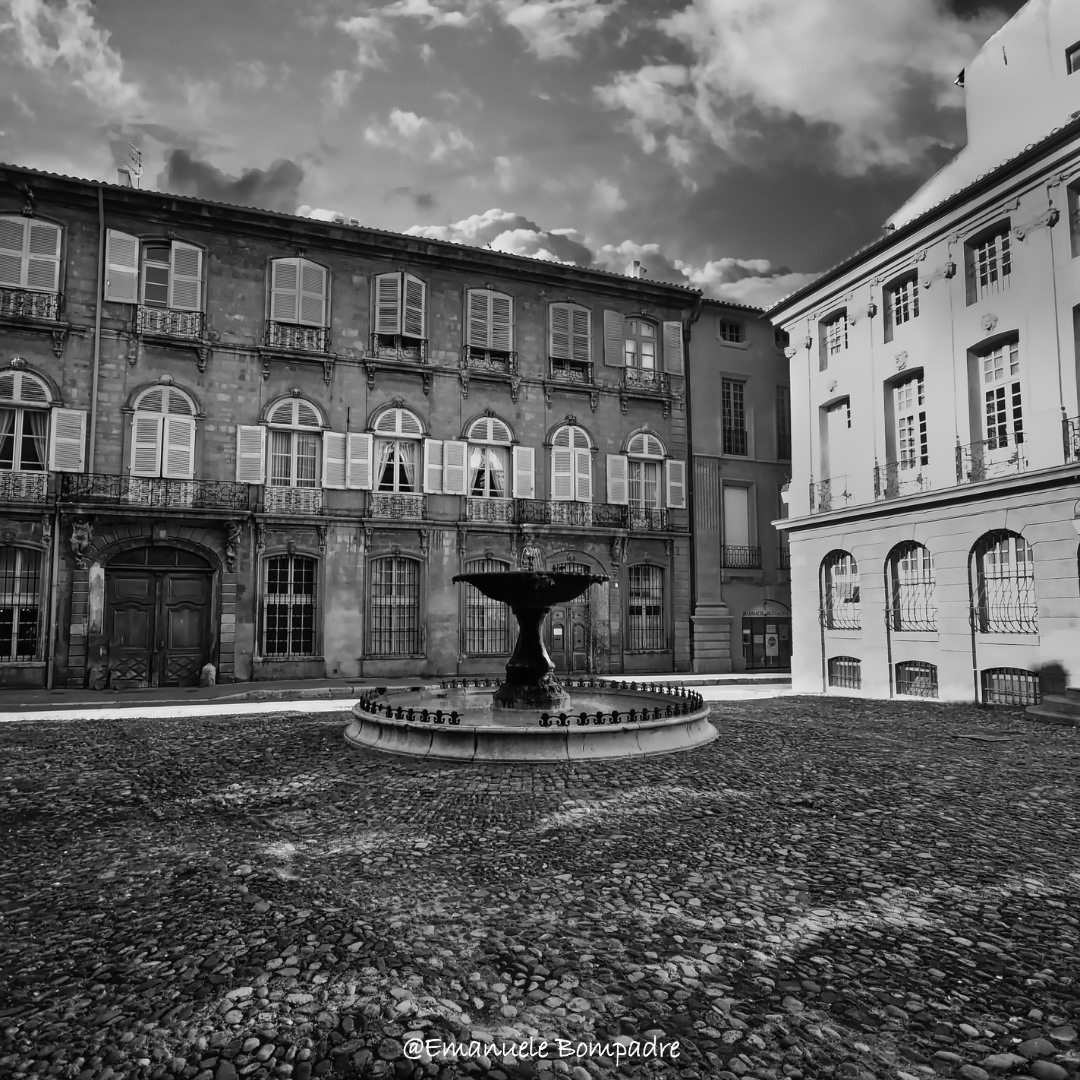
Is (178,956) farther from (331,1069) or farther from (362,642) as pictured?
(362,642)

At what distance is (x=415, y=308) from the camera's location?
78.3ft

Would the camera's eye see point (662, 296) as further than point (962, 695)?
Yes

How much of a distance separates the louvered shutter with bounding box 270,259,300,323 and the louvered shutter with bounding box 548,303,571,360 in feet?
26.0

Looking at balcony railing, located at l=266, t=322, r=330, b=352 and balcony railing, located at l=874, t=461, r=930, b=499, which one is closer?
balcony railing, located at l=874, t=461, r=930, b=499

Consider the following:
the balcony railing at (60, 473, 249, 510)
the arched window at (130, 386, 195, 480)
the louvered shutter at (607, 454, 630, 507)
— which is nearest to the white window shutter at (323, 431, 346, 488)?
the balcony railing at (60, 473, 249, 510)

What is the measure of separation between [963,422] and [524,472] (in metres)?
12.4

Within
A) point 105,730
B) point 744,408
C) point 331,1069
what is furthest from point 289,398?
point 331,1069

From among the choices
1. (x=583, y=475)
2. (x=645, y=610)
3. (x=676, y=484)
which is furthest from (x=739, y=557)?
(x=583, y=475)

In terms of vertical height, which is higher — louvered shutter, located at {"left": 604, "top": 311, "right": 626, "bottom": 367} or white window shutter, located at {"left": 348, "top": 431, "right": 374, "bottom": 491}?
louvered shutter, located at {"left": 604, "top": 311, "right": 626, "bottom": 367}

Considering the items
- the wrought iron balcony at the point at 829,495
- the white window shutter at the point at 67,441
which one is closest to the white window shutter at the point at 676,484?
the wrought iron balcony at the point at 829,495

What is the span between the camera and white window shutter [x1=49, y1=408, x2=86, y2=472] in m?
19.9

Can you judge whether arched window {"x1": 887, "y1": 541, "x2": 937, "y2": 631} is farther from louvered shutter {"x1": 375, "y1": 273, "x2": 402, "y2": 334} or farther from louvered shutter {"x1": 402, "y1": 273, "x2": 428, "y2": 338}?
louvered shutter {"x1": 375, "y1": 273, "x2": 402, "y2": 334}

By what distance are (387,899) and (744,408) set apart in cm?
2615

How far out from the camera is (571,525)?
24812mm
